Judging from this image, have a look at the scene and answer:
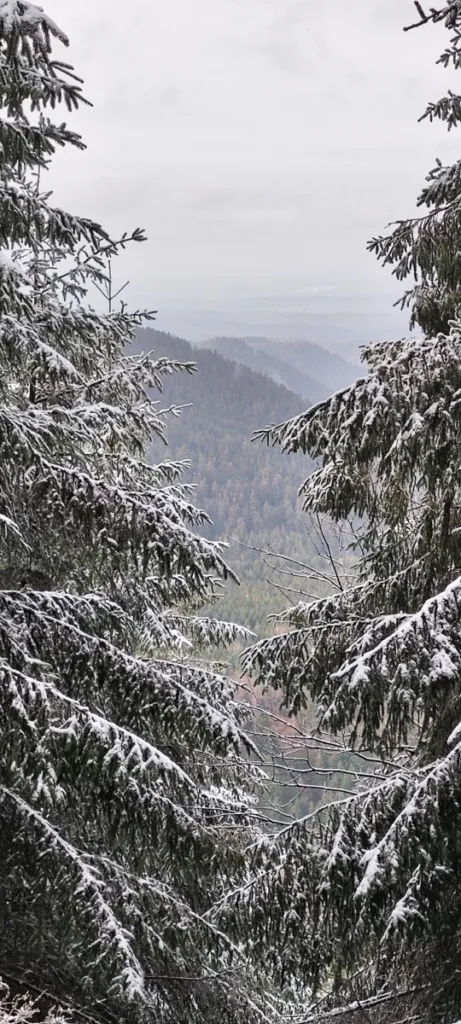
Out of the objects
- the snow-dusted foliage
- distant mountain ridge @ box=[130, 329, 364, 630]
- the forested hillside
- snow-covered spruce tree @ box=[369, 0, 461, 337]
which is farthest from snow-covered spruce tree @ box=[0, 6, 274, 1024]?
the forested hillside

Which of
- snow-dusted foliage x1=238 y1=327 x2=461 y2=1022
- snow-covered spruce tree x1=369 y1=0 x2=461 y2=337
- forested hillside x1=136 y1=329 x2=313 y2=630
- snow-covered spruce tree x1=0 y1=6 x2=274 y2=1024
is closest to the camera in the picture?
snow-dusted foliage x1=238 y1=327 x2=461 y2=1022

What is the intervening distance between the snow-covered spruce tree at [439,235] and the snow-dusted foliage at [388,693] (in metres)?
0.52

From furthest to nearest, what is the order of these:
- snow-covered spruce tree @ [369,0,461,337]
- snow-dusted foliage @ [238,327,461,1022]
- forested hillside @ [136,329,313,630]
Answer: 1. forested hillside @ [136,329,313,630]
2. snow-covered spruce tree @ [369,0,461,337]
3. snow-dusted foliage @ [238,327,461,1022]

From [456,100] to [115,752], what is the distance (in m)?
3.57

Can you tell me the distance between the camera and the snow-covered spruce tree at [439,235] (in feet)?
12.0

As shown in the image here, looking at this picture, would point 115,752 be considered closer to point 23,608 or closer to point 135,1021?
point 23,608

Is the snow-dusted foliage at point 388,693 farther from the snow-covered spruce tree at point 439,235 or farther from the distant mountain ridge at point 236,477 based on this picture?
the distant mountain ridge at point 236,477

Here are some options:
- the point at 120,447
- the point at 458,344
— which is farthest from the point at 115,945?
the point at 120,447

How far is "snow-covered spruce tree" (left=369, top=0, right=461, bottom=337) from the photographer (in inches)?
144

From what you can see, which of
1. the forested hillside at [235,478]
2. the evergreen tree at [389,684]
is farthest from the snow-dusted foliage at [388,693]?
the forested hillside at [235,478]

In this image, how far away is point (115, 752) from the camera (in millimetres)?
3322

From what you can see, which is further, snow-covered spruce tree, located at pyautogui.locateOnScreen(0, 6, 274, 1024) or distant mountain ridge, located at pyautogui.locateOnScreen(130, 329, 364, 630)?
distant mountain ridge, located at pyautogui.locateOnScreen(130, 329, 364, 630)

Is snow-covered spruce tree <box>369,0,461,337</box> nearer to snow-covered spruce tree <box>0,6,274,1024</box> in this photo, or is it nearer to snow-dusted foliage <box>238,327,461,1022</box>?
snow-dusted foliage <box>238,327,461,1022</box>

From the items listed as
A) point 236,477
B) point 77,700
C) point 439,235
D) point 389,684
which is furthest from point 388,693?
point 236,477
